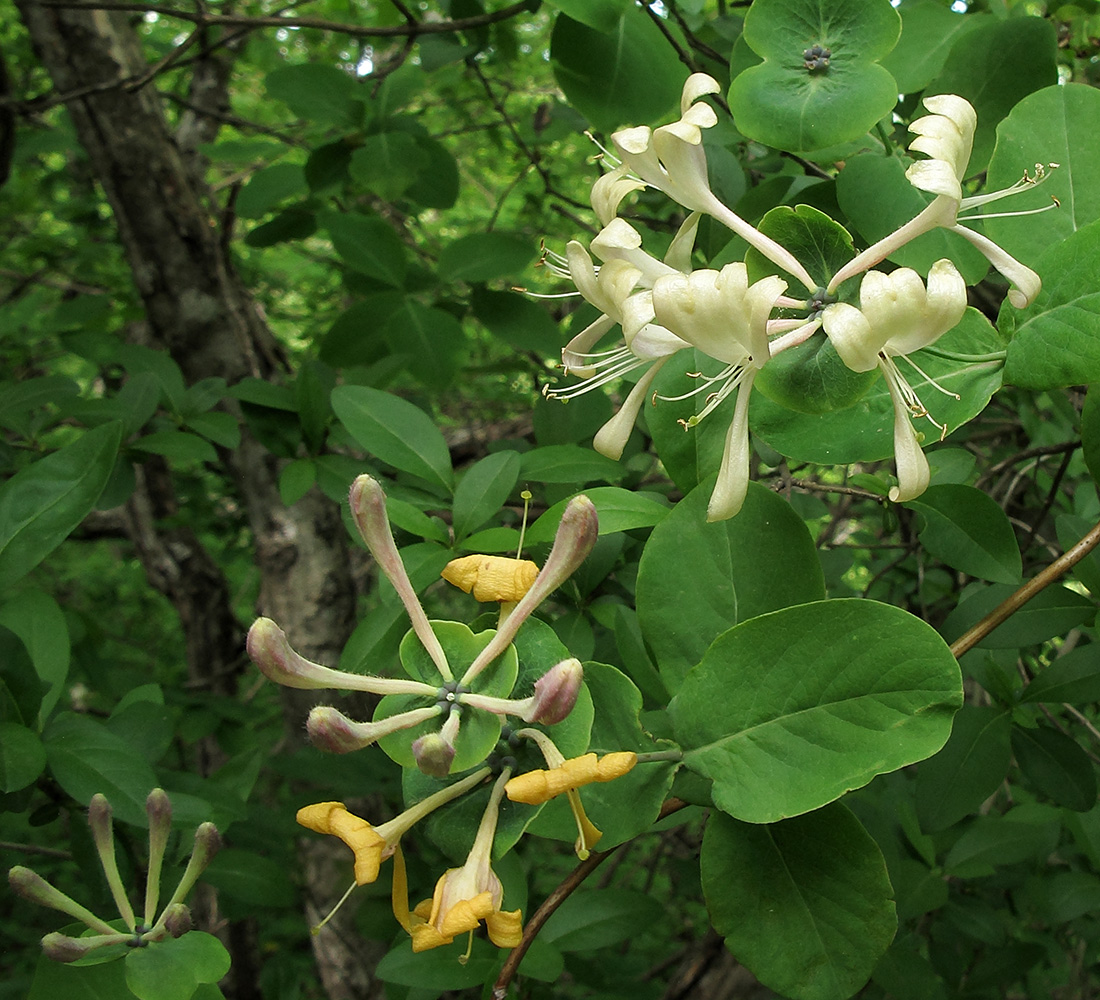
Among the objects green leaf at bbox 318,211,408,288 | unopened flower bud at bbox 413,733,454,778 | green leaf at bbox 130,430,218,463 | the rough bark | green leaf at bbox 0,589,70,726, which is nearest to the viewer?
unopened flower bud at bbox 413,733,454,778

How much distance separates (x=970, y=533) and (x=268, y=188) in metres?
1.29

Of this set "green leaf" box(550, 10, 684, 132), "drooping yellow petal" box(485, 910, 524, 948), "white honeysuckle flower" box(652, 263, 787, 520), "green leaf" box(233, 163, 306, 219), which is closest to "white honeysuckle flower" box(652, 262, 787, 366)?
"white honeysuckle flower" box(652, 263, 787, 520)

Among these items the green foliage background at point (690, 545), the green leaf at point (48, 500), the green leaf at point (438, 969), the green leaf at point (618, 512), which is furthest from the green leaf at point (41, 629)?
the green leaf at point (618, 512)

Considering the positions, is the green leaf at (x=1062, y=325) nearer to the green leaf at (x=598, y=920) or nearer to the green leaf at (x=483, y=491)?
the green leaf at (x=483, y=491)

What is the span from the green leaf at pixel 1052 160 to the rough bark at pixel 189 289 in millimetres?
1151

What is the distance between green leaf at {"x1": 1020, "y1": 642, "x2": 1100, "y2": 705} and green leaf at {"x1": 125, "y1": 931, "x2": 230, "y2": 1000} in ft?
2.55

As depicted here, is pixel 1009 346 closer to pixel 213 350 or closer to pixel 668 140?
pixel 668 140

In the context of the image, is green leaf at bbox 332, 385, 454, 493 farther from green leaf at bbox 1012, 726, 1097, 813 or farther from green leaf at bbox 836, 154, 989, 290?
green leaf at bbox 1012, 726, 1097, 813

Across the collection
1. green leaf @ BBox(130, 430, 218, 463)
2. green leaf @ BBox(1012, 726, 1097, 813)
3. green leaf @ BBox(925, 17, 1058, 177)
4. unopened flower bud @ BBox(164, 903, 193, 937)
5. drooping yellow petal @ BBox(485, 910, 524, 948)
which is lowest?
green leaf @ BBox(1012, 726, 1097, 813)

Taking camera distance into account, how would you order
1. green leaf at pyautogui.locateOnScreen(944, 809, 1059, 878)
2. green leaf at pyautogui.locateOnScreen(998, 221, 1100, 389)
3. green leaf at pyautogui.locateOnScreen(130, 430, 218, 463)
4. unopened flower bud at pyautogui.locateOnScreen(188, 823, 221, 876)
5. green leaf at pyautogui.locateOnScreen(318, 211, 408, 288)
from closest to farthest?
1. green leaf at pyautogui.locateOnScreen(998, 221, 1100, 389)
2. unopened flower bud at pyautogui.locateOnScreen(188, 823, 221, 876)
3. green leaf at pyautogui.locateOnScreen(130, 430, 218, 463)
4. green leaf at pyautogui.locateOnScreen(944, 809, 1059, 878)
5. green leaf at pyautogui.locateOnScreen(318, 211, 408, 288)

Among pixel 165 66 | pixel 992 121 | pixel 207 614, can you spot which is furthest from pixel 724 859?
pixel 207 614

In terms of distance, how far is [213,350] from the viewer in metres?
1.57

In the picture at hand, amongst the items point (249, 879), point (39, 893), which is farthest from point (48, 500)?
point (249, 879)

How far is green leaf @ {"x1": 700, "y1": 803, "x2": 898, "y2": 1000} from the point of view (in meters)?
0.55
